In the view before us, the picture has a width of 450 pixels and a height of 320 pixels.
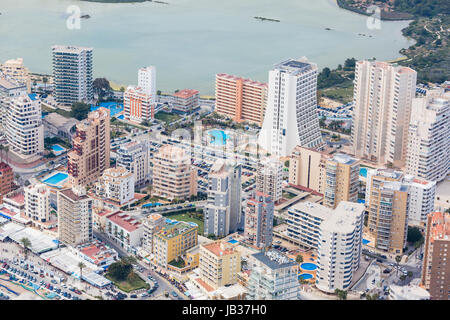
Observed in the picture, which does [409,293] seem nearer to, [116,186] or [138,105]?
[116,186]

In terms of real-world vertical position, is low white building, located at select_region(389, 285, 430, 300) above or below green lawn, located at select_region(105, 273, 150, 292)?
above

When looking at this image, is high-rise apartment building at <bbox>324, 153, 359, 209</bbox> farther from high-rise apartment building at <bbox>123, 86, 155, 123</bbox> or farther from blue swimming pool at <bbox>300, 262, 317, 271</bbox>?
high-rise apartment building at <bbox>123, 86, 155, 123</bbox>

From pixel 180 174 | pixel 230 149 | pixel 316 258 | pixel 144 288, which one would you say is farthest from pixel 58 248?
pixel 230 149

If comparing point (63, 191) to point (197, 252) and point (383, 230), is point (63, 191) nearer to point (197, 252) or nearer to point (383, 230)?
point (197, 252)

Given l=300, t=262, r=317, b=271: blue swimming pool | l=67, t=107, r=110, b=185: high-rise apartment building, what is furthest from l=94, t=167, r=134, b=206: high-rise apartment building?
l=300, t=262, r=317, b=271: blue swimming pool

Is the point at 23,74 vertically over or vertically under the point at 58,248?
over

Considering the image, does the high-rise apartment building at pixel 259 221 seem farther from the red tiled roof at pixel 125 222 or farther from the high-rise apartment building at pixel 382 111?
the high-rise apartment building at pixel 382 111

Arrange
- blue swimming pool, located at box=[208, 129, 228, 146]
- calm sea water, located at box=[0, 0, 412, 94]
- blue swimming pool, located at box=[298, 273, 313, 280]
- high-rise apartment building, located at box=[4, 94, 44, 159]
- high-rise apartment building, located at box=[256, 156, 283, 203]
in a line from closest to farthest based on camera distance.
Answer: blue swimming pool, located at box=[298, 273, 313, 280]
high-rise apartment building, located at box=[256, 156, 283, 203]
high-rise apartment building, located at box=[4, 94, 44, 159]
blue swimming pool, located at box=[208, 129, 228, 146]
calm sea water, located at box=[0, 0, 412, 94]
